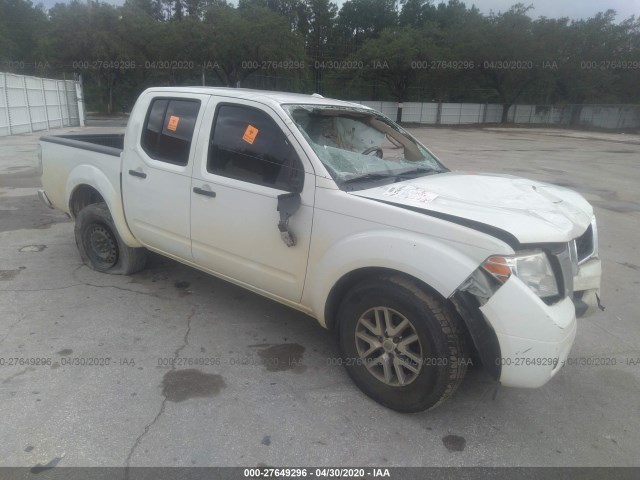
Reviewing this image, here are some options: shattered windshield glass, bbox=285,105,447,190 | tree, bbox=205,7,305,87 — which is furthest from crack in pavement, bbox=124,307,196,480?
tree, bbox=205,7,305,87

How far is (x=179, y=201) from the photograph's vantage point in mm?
3855

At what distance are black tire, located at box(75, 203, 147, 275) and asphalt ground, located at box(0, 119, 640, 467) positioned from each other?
160 mm

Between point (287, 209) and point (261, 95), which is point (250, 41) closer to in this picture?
point (261, 95)

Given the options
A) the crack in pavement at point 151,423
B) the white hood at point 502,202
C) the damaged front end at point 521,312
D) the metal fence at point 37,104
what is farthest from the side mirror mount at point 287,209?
the metal fence at point 37,104

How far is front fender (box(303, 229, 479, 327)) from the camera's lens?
2.53m

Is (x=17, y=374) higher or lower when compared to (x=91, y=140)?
lower

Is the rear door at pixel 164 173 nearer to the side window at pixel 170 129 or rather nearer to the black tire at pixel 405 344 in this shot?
the side window at pixel 170 129

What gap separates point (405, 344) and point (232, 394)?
117cm

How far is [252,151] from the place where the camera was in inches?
136

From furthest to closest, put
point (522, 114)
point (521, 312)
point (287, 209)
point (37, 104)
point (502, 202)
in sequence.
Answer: point (522, 114) → point (37, 104) → point (287, 209) → point (502, 202) → point (521, 312)

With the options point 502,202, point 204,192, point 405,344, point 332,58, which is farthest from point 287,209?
point 332,58

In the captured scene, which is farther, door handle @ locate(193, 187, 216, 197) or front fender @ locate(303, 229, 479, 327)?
door handle @ locate(193, 187, 216, 197)

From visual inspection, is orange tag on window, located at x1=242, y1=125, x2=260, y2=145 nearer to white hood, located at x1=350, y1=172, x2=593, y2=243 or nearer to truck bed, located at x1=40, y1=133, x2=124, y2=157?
white hood, located at x1=350, y1=172, x2=593, y2=243

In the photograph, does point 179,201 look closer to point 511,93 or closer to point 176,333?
point 176,333
